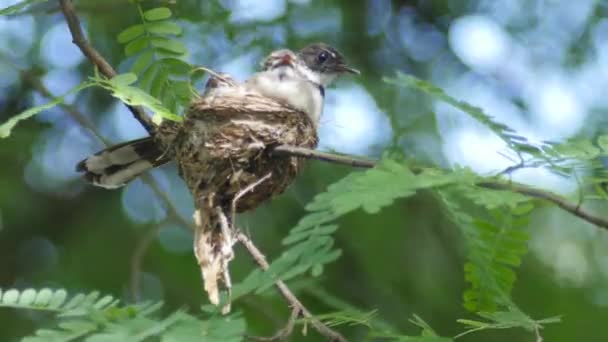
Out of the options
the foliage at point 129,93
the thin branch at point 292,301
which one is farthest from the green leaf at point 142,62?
the thin branch at point 292,301

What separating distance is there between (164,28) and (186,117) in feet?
1.40

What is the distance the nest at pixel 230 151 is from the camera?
3363 millimetres

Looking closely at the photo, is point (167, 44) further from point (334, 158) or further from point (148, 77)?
point (334, 158)

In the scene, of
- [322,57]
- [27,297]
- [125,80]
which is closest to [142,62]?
[125,80]

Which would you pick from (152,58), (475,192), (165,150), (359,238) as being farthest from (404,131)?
(475,192)

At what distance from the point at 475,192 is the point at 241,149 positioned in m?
1.41

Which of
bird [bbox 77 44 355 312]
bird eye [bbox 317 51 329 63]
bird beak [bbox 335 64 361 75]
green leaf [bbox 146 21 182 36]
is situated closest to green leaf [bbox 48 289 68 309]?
bird [bbox 77 44 355 312]

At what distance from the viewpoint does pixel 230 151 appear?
11.5 ft

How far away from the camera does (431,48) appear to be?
604 cm

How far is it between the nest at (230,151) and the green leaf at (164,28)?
389 mm

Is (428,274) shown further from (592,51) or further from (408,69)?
(592,51)

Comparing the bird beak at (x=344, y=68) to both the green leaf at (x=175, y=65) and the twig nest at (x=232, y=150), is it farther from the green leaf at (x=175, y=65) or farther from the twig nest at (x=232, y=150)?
the green leaf at (x=175, y=65)

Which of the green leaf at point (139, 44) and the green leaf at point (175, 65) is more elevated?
the green leaf at point (139, 44)

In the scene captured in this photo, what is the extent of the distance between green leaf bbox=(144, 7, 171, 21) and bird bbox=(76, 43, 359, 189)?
410 millimetres
